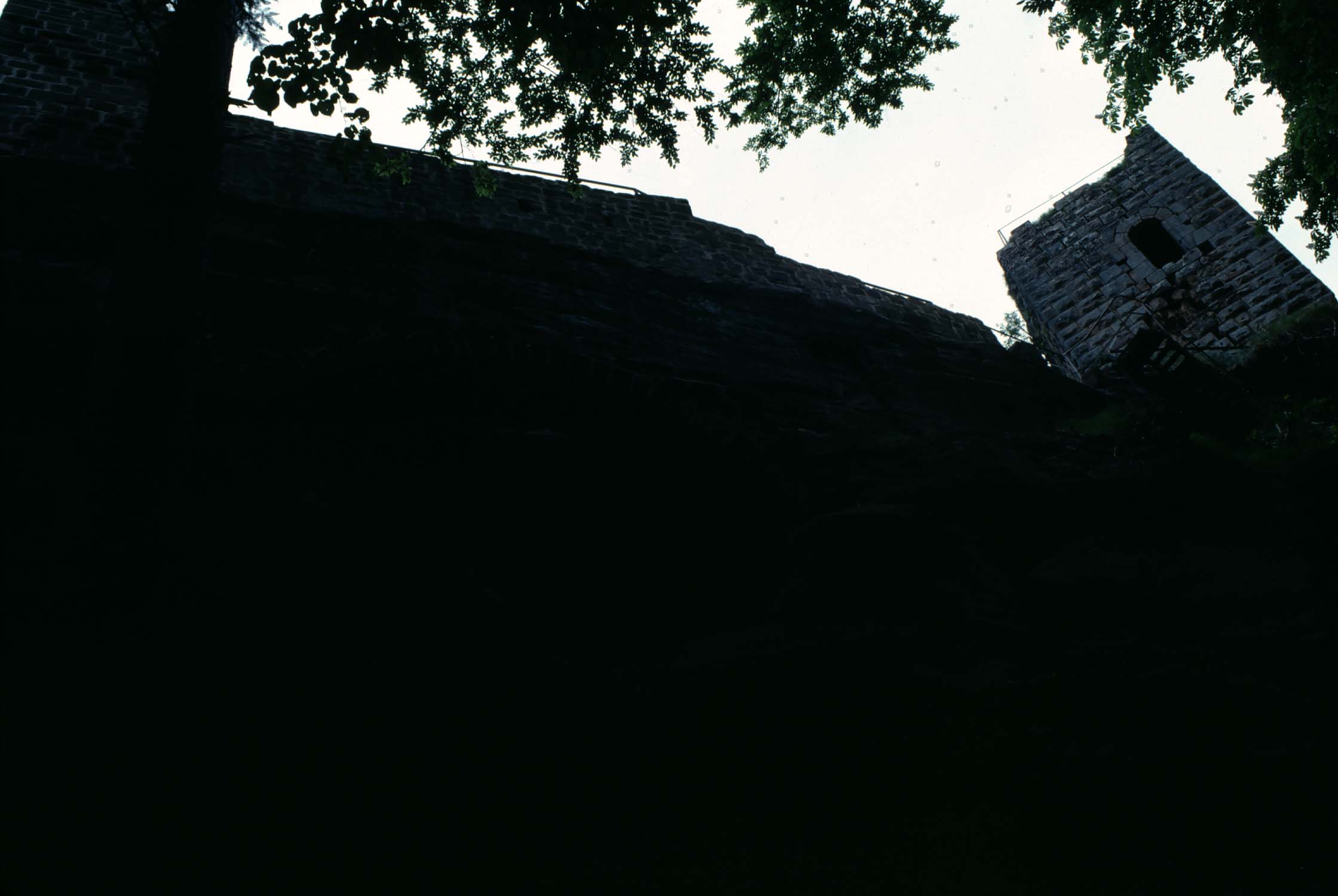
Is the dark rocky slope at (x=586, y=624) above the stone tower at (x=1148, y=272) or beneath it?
beneath

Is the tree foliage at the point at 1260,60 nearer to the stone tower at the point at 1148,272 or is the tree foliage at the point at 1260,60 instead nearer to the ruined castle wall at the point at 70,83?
the stone tower at the point at 1148,272

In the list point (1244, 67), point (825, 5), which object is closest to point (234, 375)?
point (825, 5)

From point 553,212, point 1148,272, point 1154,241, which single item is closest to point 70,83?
point 553,212

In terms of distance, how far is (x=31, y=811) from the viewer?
2.82 metres

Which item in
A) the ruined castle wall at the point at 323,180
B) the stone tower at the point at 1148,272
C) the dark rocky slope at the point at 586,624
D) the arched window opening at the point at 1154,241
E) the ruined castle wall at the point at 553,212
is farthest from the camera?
the arched window opening at the point at 1154,241

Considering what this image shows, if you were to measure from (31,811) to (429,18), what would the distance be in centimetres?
609

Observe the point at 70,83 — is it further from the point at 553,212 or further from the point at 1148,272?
the point at 1148,272

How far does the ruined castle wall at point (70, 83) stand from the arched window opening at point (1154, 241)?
574 inches

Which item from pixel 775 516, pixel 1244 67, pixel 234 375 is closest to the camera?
pixel 234 375

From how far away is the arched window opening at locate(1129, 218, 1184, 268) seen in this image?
46.5 ft

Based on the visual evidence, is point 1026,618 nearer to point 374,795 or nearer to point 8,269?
point 374,795

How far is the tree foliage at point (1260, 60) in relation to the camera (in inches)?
270

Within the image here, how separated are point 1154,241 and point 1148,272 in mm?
1004

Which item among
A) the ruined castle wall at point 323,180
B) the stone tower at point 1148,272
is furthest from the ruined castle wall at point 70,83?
the stone tower at point 1148,272
